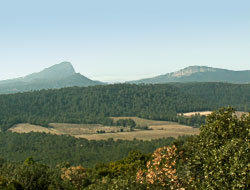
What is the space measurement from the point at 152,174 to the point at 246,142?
440 inches

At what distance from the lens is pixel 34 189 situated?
198 feet

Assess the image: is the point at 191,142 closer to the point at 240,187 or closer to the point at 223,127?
the point at 223,127

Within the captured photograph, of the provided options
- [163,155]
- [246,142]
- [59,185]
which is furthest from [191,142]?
[59,185]

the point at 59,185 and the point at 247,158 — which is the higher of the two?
the point at 247,158

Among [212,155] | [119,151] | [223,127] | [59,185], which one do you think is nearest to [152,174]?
[212,155]

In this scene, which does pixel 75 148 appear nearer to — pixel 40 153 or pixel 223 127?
pixel 40 153

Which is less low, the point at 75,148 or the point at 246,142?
the point at 246,142

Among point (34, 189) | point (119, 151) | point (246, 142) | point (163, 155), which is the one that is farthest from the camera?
point (119, 151)

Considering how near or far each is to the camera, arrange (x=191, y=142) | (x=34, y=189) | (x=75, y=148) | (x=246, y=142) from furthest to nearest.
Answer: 1. (x=75, y=148)
2. (x=34, y=189)
3. (x=191, y=142)
4. (x=246, y=142)

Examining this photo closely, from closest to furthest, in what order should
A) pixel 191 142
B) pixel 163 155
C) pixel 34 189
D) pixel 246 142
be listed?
pixel 246 142
pixel 163 155
pixel 191 142
pixel 34 189

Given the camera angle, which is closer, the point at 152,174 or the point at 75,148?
the point at 152,174

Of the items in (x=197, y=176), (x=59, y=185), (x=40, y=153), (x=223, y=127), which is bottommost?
(x=40, y=153)

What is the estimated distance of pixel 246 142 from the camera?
108 feet

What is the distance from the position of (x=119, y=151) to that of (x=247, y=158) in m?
152
